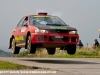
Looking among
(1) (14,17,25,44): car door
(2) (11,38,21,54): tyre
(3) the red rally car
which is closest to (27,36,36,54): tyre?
(3) the red rally car

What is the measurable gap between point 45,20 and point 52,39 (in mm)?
1495

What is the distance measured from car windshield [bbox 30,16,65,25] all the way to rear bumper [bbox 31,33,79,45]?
2.91 feet

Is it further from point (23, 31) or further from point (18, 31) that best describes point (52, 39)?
point (18, 31)

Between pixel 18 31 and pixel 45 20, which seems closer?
pixel 45 20

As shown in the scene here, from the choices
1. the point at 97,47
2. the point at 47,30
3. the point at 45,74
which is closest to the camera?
the point at 45,74

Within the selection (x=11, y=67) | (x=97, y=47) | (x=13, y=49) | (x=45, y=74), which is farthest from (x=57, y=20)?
(x=97, y=47)

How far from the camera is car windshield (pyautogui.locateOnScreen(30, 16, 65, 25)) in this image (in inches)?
612

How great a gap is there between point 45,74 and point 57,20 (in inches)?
274

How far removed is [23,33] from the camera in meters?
16.0

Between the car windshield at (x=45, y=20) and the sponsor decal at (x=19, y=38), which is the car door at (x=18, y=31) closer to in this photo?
the sponsor decal at (x=19, y=38)

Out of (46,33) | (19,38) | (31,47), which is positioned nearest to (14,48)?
(19,38)

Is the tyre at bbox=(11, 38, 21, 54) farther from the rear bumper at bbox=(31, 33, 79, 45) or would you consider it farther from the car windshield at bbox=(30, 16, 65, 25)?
the rear bumper at bbox=(31, 33, 79, 45)

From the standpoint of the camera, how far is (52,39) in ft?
47.8

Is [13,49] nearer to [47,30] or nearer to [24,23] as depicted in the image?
[24,23]
